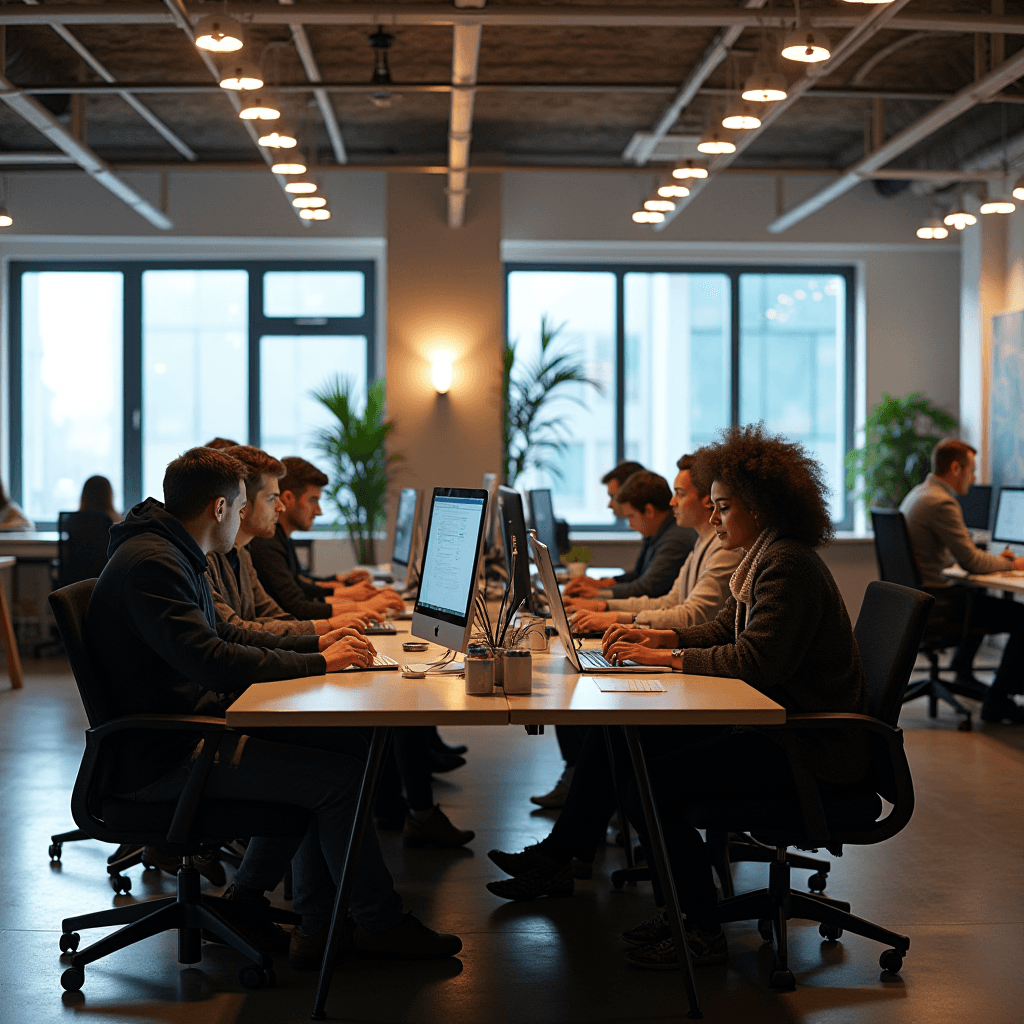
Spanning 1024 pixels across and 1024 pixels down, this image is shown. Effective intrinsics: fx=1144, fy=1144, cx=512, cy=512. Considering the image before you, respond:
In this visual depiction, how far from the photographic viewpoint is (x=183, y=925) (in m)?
2.90

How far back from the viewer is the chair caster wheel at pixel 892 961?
2.91 meters

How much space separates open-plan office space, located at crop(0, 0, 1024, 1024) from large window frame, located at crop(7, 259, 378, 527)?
0.03 metres

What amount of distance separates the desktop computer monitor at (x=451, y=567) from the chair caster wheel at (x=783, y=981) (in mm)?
1137

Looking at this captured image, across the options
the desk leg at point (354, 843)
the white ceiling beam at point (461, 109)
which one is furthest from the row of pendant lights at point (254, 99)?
the desk leg at point (354, 843)

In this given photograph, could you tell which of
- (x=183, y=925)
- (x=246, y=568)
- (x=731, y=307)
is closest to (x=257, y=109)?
(x=246, y=568)

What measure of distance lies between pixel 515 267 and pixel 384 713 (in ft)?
26.1

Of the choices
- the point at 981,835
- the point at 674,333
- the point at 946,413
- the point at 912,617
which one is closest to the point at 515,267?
the point at 674,333

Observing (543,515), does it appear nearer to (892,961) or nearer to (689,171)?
(689,171)

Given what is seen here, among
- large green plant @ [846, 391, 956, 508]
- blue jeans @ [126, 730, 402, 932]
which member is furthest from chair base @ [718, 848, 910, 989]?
large green plant @ [846, 391, 956, 508]

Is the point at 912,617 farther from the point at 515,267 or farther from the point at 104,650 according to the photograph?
the point at 515,267

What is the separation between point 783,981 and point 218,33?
381cm

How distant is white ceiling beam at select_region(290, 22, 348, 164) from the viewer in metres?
6.14

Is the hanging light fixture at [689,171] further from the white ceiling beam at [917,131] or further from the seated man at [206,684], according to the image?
the seated man at [206,684]

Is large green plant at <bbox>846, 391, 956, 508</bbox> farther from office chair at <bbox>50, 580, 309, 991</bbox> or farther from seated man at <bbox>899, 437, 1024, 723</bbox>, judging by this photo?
office chair at <bbox>50, 580, 309, 991</bbox>
